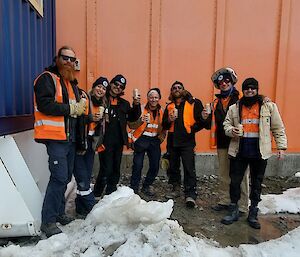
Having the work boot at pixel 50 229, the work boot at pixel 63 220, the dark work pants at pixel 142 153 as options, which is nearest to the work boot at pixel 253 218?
the dark work pants at pixel 142 153

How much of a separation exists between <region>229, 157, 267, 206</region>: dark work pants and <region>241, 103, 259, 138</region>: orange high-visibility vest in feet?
1.05

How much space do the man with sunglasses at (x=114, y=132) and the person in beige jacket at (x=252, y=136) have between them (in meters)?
1.43

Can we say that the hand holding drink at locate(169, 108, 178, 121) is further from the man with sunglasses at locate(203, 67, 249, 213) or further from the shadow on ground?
the shadow on ground

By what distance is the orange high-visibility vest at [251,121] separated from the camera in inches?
149

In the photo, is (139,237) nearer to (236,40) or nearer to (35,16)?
(35,16)

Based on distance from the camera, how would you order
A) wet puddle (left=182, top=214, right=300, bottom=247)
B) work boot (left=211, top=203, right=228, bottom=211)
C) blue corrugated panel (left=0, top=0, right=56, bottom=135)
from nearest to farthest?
blue corrugated panel (left=0, top=0, right=56, bottom=135) → wet puddle (left=182, top=214, right=300, bottom=247) → work boot (left=211, top=203, right=228, bottom=211)

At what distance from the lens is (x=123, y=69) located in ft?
20.4

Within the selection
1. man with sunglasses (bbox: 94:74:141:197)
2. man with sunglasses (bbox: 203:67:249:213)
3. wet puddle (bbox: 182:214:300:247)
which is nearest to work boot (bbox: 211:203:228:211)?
man with sunglasses (bbox: 203:67:249:213)

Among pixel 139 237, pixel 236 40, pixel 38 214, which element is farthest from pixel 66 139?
pixel 236 40

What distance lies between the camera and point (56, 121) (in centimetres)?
314

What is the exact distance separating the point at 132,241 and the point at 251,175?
1911 millimetres

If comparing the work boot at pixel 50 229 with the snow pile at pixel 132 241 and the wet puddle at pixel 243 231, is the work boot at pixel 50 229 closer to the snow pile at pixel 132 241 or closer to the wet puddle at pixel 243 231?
the snow pile at pixel 132 241

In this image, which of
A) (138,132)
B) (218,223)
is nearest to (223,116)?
(138,132)

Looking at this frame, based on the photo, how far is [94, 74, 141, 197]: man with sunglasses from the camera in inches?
170
